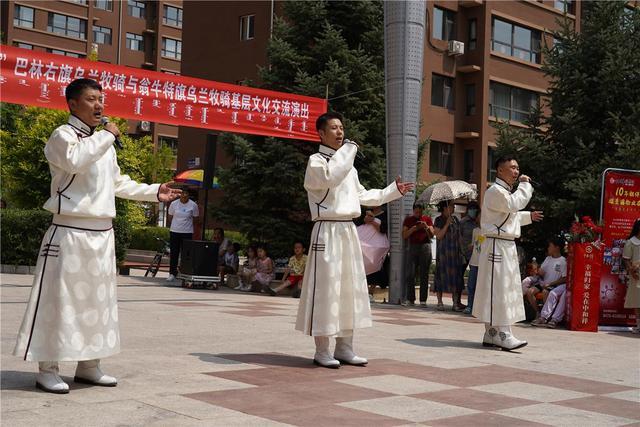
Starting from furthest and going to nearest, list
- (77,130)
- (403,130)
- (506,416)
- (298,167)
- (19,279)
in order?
(298,167), (19,279), (403,130), (77,130), (506,416)

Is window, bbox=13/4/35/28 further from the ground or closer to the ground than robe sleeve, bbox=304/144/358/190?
further from the ground

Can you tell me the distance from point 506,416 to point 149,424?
2227mm

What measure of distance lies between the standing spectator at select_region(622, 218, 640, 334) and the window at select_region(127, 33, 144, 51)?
55.4 metres

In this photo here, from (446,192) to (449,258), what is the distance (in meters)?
2.84

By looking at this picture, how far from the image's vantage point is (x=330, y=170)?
685 cm

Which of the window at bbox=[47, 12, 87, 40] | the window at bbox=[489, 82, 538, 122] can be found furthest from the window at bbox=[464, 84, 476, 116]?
the window at bbox=[47, 12, 87, 40]

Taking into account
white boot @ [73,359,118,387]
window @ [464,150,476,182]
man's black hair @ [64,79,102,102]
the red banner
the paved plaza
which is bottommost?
the paved plaza

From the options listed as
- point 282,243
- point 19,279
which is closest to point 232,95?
point 282,243

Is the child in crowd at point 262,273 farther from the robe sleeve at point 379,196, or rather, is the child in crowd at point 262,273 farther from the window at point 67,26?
the window at point 67,26

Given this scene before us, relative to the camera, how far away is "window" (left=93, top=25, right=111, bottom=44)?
198 ft

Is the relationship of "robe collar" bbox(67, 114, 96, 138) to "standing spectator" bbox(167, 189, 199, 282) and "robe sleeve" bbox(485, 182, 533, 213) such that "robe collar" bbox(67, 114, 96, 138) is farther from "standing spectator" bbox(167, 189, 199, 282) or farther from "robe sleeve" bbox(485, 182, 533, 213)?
"standing spectator" bbox(167, 189, 199, 282)

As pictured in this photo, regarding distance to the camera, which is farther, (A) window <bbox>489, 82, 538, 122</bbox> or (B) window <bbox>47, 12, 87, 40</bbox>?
(B) window <bbox>47, 12, 87, 40</bbox>

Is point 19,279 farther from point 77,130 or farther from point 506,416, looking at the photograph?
point 506,416

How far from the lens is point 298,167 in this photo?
55.9ft
